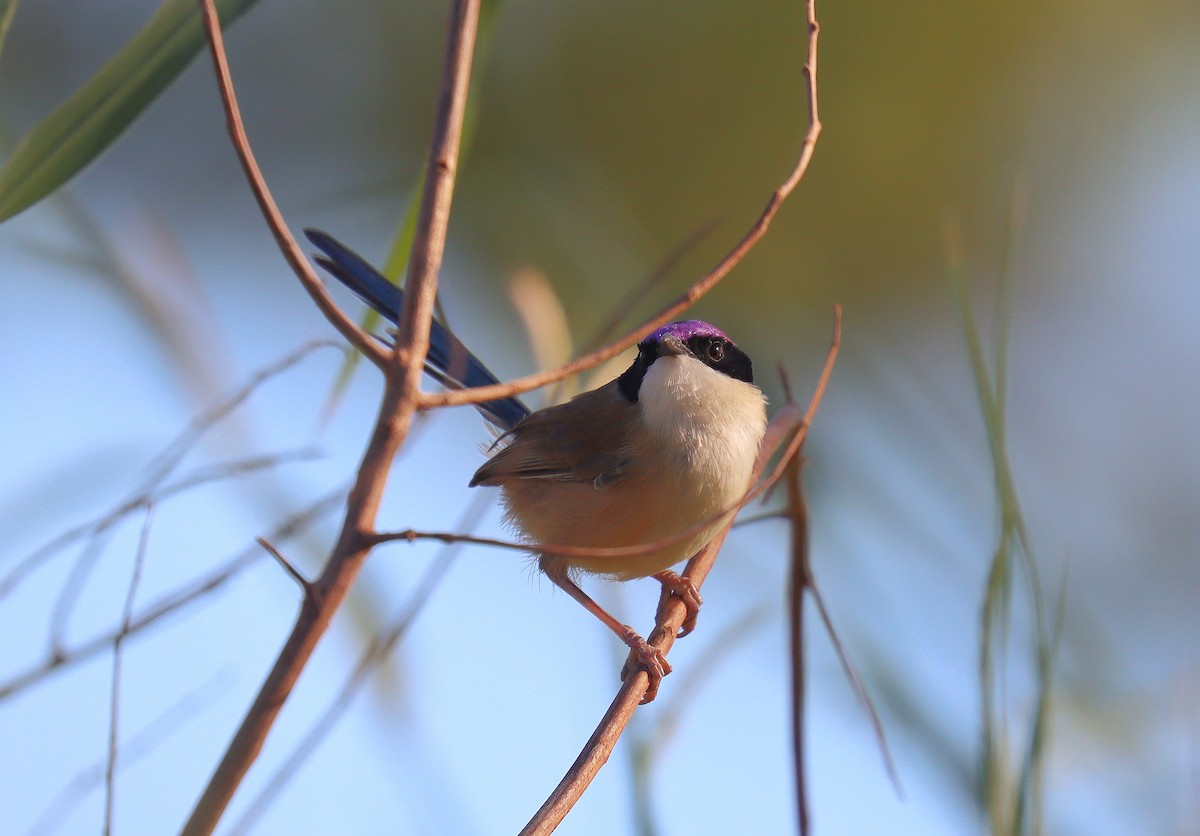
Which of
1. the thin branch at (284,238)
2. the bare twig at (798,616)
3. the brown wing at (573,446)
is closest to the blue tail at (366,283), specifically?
the brown wing at (573,446)

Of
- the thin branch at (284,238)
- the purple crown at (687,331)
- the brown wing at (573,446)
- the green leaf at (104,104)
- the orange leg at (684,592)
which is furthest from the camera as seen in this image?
the purple crown at (687,331)

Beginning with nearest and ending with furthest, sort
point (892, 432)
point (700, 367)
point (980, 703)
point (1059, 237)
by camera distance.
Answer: point (980, 703)
point (892, 432)
point (700, 367)
point (1059, 237)

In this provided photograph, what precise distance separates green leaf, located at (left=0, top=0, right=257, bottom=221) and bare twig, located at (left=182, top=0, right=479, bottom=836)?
0.39m

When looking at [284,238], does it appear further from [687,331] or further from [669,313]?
[687,331]

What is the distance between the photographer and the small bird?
9.10 ft

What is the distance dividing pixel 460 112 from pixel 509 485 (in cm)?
225

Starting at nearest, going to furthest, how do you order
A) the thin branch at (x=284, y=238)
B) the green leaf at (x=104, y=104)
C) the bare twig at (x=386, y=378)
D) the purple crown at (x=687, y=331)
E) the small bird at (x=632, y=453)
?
1. the bare twig at (x=386, y=378)
2. the thin branch at (x=284, y=238)
3. the green leaf at (x=104, y=104)
4. the small bird at (x=632, y=453)
5. the purple crown at (x=687, y=331)

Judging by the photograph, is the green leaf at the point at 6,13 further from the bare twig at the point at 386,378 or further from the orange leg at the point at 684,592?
the orange leg at the point at 684,592

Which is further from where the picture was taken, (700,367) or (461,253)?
(461,253)

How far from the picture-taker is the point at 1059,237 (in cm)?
770

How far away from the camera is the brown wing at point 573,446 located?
303 centimetres

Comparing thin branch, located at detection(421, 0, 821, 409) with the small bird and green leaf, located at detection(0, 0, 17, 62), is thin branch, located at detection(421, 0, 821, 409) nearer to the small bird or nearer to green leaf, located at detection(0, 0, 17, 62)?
green leaf, located at detection(0, 0, 17, 62)

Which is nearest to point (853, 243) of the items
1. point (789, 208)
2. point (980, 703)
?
point (789, 208)

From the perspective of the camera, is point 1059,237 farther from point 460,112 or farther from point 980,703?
point 460,112
